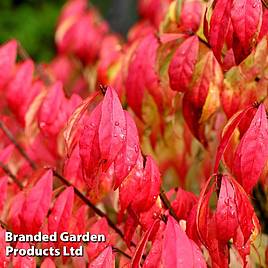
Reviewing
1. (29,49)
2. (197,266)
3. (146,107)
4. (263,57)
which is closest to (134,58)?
(146,107)

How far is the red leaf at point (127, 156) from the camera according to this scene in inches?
43.1

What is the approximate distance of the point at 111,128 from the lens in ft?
3.59

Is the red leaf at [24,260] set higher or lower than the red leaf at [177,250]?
higher

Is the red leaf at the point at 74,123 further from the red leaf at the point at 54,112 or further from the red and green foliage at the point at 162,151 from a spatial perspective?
the red leaf at the point at 54,112

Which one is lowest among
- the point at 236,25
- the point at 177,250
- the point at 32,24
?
the point at 177,250

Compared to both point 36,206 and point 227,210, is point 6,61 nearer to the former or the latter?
point 36,206

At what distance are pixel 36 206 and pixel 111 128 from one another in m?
0.35

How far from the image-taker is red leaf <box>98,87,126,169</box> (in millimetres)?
1089

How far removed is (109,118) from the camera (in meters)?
1.10

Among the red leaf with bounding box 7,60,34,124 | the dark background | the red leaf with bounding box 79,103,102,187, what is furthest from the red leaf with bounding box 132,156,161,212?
the dark background

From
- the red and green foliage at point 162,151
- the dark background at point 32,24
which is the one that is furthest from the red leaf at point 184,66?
the dark background at point 32,24

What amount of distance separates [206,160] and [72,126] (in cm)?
55

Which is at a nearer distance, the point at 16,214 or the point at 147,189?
the point at 147,189

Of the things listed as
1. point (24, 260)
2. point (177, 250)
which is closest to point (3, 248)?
point (24, 260)
